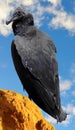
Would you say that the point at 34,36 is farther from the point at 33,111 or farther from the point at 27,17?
the point at 33,111

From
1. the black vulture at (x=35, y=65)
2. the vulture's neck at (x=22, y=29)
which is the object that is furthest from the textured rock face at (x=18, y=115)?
the vulture's neck at (x=22, y=29)

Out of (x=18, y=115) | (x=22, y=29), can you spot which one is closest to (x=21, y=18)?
(x=22, y=29)

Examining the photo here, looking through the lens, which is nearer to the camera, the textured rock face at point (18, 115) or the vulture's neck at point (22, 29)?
the vulture's neck at point (22, 29)

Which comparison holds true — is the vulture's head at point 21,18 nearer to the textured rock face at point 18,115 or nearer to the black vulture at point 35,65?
the black vulture at point 35,65

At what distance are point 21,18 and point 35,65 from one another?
3.50 feet

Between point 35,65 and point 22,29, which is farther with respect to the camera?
point 22,29

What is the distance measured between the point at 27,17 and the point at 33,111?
205 centimetres

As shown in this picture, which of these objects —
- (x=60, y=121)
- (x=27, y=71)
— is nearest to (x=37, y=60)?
(x=27, y=71)

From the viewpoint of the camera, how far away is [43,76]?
14.4 m

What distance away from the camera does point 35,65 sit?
14.5 metres

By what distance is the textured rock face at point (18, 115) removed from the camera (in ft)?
49.3

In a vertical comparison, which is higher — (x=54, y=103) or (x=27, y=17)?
(x=27, y=17)

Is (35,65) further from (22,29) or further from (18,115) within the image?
(18,115)

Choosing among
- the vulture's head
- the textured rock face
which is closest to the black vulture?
the vulture's head
